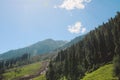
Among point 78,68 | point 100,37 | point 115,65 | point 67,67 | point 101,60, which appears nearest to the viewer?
point 115,65

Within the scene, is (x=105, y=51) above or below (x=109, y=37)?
below

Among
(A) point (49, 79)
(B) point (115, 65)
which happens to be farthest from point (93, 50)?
(B) point (115, 65)

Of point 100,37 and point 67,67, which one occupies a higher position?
point 100,37

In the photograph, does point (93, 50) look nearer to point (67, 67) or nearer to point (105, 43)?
point (105, 43)

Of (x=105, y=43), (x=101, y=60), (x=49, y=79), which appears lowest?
(x=49, y=79)

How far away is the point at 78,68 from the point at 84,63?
25.9 meters

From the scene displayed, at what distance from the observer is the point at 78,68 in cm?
10206

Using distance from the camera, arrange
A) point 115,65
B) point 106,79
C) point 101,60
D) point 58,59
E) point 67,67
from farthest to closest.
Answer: point 58,59 < point 101,60 < point 67,67 < point 106,79 < point 115,65

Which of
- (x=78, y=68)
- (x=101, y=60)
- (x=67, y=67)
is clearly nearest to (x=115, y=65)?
(x=78, y=68)

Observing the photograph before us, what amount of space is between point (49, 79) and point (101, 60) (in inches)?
1274

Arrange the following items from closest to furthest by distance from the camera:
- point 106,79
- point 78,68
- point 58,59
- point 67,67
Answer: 1. point 106,79
2. point 78,68
3. point 67,67
4. point 58,59

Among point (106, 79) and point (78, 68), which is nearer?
point (106, 79)

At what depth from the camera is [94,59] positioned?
126875 millimetres

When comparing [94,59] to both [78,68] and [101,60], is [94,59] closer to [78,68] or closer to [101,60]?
[101,60]
